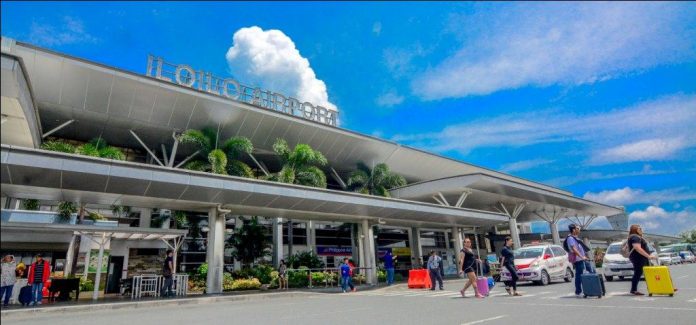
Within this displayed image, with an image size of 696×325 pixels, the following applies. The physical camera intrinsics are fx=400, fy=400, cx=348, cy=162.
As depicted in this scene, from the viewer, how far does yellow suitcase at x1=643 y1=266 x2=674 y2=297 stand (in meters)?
9.09

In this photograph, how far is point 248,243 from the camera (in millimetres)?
25250

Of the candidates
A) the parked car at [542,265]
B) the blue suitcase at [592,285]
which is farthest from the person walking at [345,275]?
the blue suitcase at [592,285]

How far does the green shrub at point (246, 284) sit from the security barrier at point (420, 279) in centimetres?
727

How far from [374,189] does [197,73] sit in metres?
13.9

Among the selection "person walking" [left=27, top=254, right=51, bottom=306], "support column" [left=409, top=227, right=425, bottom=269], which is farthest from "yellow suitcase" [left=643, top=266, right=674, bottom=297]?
"support column" [left=409, top=227, right=425, bottom=269]

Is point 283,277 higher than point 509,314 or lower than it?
higher

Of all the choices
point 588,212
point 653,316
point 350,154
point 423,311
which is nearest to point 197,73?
point 350,154

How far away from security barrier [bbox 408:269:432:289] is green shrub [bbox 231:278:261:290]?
7.27 metres

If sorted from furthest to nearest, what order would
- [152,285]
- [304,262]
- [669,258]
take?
[669,258]
[304,262]
[152,285]

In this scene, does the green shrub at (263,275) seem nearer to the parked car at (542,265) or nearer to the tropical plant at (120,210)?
the tropical plant at (120,210)

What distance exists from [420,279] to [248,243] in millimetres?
12037

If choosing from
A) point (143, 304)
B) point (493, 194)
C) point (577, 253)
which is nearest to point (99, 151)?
point (143, 304)

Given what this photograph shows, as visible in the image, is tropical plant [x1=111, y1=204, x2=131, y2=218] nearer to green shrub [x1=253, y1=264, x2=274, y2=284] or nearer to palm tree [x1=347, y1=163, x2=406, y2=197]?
green shrub [x1=253, y1=264, x2=274, y2=284]

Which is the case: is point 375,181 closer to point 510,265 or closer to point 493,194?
point 493,194
